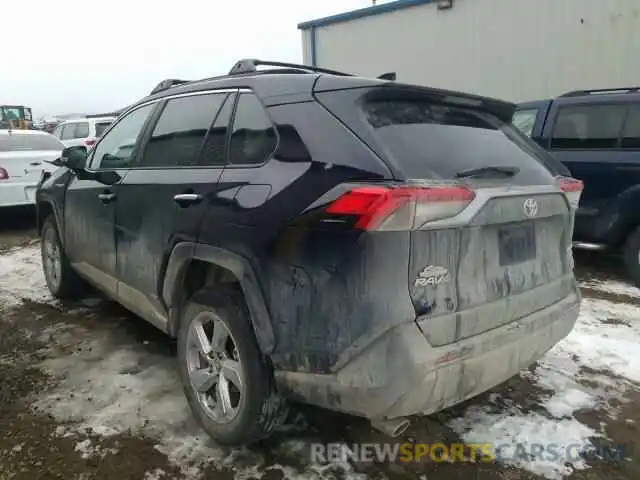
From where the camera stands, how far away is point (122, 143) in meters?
3.94

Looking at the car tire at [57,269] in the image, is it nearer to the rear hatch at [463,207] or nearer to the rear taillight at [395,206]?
the rear hatch at [463,207]

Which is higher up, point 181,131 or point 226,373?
point 181,131

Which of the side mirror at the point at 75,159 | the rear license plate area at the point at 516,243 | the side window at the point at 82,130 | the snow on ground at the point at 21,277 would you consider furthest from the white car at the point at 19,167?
the side window at the point at 82,130

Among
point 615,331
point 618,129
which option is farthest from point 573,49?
point 615,331

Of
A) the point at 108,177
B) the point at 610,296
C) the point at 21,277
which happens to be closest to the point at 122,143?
the point at 108,177

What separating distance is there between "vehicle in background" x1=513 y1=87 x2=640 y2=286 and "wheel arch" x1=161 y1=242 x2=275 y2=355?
3735mm

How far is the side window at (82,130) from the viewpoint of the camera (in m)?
15.9

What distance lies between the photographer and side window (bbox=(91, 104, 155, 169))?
3697 millimetres

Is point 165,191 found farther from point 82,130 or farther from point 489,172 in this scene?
point 82,130

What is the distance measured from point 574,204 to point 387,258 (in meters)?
1.37

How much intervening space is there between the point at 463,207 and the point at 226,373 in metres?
1.33

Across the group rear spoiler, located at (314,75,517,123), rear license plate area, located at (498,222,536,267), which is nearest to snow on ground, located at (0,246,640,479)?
rear license plate area, located at (498,222,536,267)

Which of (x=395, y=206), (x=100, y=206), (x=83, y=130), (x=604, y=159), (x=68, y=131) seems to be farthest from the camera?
(x=68, y=131)

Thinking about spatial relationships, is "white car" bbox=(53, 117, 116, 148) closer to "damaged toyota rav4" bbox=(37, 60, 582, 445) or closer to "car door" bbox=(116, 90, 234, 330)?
"car door" bbox=(116, 90, 234, 330)
